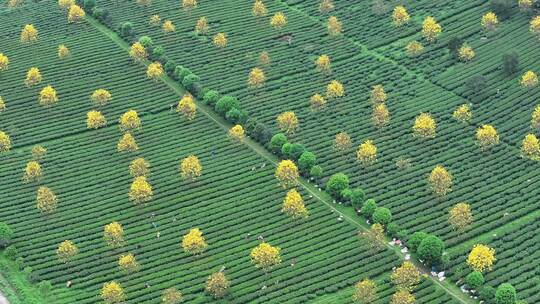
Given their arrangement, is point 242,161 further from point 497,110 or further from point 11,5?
point 11,5

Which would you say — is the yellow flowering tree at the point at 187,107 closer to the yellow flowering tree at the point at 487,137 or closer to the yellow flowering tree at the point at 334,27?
the yellow flowering tree at the point at 334,27

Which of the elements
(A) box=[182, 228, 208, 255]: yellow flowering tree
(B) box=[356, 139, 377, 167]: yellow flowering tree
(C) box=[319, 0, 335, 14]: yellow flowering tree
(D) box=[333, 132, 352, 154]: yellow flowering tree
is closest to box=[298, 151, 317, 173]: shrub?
(D) box=[333, 132, 352, 154]: yellow flowering tree

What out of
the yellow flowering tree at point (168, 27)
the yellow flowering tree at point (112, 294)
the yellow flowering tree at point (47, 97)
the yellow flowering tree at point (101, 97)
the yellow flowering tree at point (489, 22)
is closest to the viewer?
the yellow flowering tree at point (112, 294)

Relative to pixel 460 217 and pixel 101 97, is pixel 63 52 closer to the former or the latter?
→ pixel 101 97

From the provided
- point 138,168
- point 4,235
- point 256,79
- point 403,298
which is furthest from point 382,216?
point 4,235

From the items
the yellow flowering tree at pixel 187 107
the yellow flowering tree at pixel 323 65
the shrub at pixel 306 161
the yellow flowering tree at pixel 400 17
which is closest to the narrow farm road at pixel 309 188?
the shrub at pixel 306 161
